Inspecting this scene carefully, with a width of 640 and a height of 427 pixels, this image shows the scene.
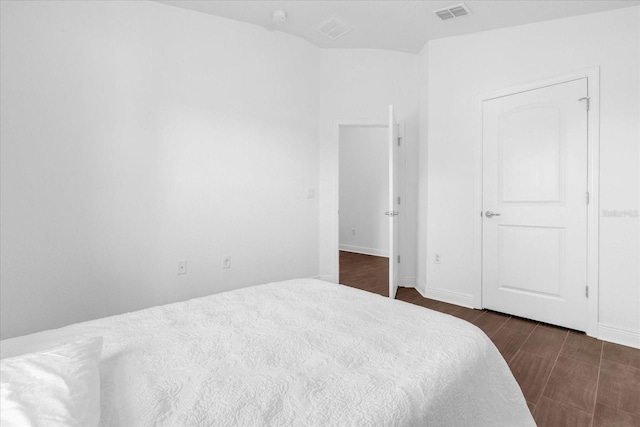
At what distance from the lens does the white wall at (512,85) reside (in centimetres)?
242

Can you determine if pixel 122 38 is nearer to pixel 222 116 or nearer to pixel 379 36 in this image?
pixel 222 116

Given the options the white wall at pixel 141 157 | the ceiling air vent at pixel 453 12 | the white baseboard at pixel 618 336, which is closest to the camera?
the white wall at pixel 141 157

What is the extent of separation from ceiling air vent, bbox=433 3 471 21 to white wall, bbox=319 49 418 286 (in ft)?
2.85

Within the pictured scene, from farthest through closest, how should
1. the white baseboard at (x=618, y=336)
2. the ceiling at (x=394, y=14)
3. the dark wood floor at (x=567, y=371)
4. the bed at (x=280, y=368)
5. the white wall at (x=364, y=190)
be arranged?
1. the white wall at (x=364, y=190)
2. the ceiling at (x=394, y=14)
3. the white baseboard at (x=618, y=336)
4. the dark wood floor at (x=567, y=371)
5. the bed at (x=280, y=368)

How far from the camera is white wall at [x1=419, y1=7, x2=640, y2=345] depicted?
242 cm

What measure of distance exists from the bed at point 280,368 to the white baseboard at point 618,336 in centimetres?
204

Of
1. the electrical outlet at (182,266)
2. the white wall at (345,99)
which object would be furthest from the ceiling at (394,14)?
the electrical outlet at (182,266)

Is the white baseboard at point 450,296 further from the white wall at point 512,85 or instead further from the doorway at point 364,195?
the doorway at point 364,195

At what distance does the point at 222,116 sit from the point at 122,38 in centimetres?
92

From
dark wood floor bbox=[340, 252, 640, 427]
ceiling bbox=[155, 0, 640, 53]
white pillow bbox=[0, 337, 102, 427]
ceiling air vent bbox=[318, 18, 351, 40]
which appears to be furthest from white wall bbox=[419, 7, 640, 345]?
white pillow bbox=[0, 337, 102, 427]

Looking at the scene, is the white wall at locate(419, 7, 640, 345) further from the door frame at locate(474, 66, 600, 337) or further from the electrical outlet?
the electrical outlet

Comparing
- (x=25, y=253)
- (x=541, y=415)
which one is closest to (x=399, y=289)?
(x=541, y=415)

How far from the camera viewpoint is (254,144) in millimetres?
3219

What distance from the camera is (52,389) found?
2.22 ft
